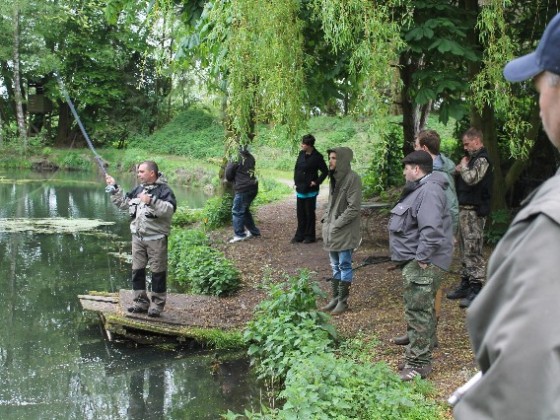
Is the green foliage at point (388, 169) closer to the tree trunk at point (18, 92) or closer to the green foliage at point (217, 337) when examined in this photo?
the green foliage at point (217, 337)

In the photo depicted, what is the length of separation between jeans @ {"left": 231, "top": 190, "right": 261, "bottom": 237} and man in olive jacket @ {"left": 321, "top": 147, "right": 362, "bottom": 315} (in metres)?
4.46

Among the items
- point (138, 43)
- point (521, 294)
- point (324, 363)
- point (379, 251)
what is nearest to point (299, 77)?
point (324, 363)

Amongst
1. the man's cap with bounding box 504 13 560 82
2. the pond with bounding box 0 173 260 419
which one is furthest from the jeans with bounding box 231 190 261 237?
the man's cap with bounding box 504 13 560 82

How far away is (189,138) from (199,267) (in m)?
27.0

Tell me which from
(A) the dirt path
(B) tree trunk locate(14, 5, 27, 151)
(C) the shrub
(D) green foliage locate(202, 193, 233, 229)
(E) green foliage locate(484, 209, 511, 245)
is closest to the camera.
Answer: (C) the shrub

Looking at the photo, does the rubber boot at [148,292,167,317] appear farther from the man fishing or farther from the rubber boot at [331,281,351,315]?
the rubber boot at [331,281,351,315]

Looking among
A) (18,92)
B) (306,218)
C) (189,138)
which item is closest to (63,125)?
(18,92)

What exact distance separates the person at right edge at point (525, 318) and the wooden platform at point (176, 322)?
20.7ft

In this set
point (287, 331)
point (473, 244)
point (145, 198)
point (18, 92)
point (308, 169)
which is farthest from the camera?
point (18, 92)

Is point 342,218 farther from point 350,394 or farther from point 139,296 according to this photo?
point 350,394

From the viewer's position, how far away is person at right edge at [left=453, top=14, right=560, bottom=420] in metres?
1.18

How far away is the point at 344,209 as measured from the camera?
24.1ft

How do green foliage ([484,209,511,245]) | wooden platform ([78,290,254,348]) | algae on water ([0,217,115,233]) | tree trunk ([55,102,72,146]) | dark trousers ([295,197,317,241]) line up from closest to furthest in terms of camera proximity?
wooden platform ([78,290,254,348])
green foliage ([484,209,511,245])
dark trousers ([295,197,317,241])
algae on water ([0,217,115,233])
tree trunk ([55,102,72,146])

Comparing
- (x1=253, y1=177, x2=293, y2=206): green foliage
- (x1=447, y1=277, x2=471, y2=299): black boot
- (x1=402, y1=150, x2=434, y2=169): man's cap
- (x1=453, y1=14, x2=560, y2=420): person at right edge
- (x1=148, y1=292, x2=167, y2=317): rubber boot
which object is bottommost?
(x1=148, y1=292, x2=167, y2=317): rubber boot
